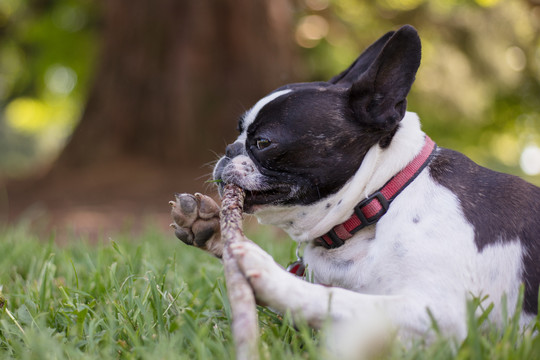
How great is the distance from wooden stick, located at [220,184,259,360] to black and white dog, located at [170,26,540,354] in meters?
0.11

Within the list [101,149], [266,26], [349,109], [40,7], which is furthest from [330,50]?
[349,109]

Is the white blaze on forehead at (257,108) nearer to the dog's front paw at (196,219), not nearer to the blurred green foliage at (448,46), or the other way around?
the dog's front paw at (196,219)

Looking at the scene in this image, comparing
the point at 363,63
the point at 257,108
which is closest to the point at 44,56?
the point at 363,63

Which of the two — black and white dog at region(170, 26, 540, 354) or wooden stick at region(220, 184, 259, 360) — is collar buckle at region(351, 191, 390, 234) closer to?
black and white dog at region(170, 26, 540, 354)

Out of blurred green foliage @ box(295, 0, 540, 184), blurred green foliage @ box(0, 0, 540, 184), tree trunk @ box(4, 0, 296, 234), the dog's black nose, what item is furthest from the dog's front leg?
blurred green foliage @ box(295, 0, 540, 184)

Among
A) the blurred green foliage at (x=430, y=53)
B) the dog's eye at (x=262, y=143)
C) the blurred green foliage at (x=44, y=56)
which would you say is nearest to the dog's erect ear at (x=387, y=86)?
the dog's eye at (x=262, y=143)

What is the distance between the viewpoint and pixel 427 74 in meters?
9.74

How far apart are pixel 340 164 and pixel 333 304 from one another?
2.50 feet

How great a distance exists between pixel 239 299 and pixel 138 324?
0.63 m

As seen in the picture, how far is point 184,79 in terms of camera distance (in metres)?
8.72

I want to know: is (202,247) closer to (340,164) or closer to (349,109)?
(340,164)

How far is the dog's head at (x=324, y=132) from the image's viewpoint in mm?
2584

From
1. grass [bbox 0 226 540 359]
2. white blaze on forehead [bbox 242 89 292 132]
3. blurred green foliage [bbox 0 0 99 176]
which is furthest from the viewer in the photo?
blurred green foliage [bbox 0 0 99 176]

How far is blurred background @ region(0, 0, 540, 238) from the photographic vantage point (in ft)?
27.0
